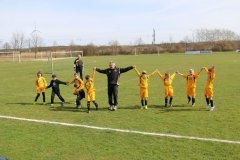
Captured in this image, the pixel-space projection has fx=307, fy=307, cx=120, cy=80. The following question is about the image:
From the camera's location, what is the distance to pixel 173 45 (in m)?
99.9

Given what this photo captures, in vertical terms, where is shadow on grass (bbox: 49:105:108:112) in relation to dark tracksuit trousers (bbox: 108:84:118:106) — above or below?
below

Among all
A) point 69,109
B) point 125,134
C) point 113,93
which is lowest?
point 125,134

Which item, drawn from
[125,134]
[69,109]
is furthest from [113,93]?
[125,134]

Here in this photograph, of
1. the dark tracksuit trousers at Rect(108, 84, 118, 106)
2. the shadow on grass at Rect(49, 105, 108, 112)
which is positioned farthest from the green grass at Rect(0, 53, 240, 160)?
the dark tracksuit trousers at Rect(108, 84, 118, 106)

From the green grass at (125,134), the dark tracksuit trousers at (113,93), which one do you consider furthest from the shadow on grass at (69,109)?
the dark tracksuit trousers at (113,93)

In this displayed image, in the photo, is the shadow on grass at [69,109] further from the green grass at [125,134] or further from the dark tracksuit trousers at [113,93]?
the dark tracksuit trousers at [113,93]

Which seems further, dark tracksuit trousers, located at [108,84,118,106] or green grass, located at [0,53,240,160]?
dark tracksuit trousers, located at [108,84,118,106]

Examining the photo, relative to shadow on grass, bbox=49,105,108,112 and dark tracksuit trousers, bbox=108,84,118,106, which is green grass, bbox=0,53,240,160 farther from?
dark tracksuit trousers, bbox=108,84,118,106

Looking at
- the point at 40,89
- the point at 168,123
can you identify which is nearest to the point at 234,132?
the point at 168,123

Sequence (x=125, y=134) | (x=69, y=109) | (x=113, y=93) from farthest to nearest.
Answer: (x=69, y=109)
(x=113, y=93)
(x=125, y=134)

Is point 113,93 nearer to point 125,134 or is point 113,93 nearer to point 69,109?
point 69,109

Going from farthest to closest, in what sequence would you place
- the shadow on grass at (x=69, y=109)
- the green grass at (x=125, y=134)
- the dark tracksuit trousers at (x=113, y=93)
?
the shadow on grass at (x=69, y=109) < the dark tracksuit trousers at (x=113, y=93) < the green grass at (x=125, y=134)

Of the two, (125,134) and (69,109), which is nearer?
(125,134)

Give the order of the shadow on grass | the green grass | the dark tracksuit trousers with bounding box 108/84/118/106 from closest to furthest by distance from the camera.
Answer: the green grass
the dark tracksuit trousers with bounding box 108/84/118/106
the shadow on grass
